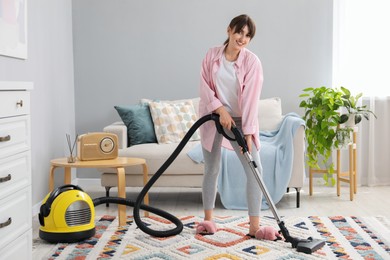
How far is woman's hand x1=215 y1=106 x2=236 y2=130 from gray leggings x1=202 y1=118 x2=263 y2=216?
0.47 feet

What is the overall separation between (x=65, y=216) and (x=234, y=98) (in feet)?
3.75

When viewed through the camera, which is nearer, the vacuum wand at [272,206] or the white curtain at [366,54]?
the vacuum wand at [272,206]

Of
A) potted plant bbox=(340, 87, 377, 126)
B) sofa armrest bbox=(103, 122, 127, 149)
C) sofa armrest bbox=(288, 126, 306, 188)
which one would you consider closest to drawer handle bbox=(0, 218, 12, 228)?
sofa armrest bbox=(103, 122, 127, 149)

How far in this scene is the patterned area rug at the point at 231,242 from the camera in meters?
3.19

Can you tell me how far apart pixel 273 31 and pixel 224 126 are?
226 cm

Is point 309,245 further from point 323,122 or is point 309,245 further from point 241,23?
point 323,122

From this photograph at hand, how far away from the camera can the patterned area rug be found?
319 cm

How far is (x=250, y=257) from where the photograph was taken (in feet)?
10.3

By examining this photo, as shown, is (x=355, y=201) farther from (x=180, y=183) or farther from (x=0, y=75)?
(x=0, y=75)

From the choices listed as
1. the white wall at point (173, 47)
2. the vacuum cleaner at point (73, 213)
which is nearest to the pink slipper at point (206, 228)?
the vacuum cleaner at point (73, 213)

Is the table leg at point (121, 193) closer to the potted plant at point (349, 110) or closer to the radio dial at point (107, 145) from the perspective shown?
the radio dial at point (107, 145)

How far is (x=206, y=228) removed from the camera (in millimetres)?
3633

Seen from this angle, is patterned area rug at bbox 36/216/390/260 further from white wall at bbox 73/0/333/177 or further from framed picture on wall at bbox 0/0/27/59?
white wall at bbox 73/0/333/177

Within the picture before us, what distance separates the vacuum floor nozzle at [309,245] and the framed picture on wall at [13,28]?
2.03m
